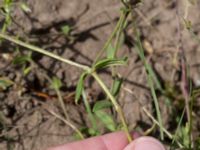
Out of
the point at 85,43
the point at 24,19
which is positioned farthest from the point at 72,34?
the point at 24,19

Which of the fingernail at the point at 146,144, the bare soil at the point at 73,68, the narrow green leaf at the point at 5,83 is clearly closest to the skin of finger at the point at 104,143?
the fingernail at the point at 146,144

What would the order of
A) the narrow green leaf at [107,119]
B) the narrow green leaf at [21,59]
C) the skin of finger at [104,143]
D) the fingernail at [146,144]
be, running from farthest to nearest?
the narrow green leaf at [21,59] → the narrow green leaf at [107,119] → the skin of finger at [104,143] → the fingernail at [146,144]

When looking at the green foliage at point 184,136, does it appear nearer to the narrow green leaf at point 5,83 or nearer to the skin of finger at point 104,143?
the skin of finger at point 104,143

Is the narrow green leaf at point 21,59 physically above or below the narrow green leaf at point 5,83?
above

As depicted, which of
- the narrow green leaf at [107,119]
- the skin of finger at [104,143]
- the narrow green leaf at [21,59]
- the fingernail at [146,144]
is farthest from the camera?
the narrow green leaf at [21,59]

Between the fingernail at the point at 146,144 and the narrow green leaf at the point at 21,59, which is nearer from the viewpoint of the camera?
the fingernail at the point at 146,144

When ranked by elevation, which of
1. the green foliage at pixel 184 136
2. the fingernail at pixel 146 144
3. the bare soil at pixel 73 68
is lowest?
the green foliage at pixel 184 136

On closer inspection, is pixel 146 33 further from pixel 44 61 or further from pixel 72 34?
pixel 44 61

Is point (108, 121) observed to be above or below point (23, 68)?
Result: below

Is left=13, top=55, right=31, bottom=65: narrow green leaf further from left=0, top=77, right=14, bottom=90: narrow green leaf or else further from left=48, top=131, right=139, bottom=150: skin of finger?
left=48, top=131, right=139, bottom=150: skin of finger

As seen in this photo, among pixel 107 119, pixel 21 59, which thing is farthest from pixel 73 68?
pixel 107 119
